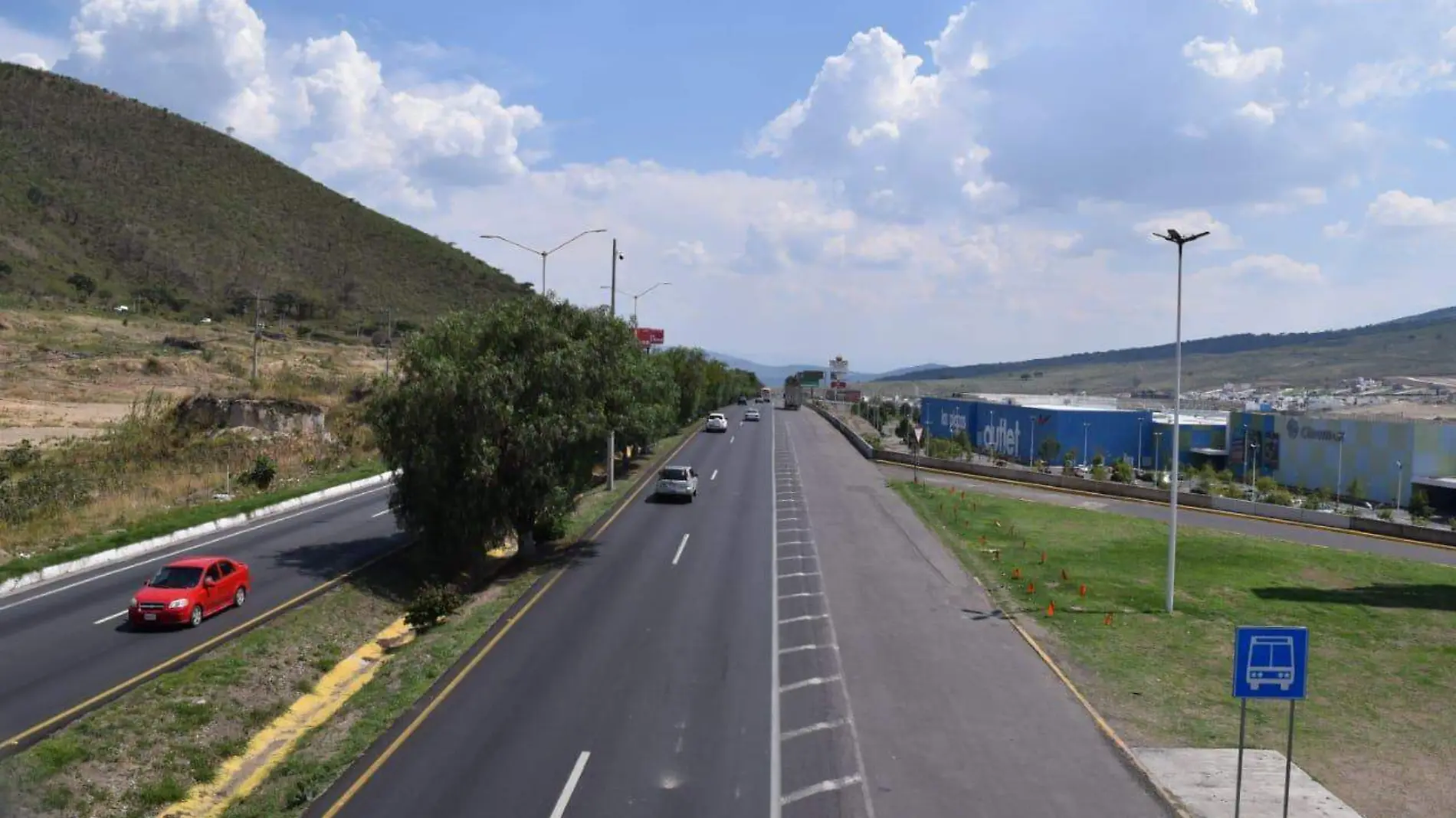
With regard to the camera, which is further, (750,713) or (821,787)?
(750,713)

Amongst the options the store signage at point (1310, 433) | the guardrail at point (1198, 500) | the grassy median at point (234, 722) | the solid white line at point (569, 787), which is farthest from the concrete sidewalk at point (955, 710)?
the store signage at point (1310, 433)

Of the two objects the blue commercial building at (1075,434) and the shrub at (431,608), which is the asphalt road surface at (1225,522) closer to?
the shrub at (431,608)

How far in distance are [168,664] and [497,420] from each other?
10.1 m

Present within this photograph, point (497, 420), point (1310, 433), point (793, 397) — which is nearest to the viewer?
point (497, 420)

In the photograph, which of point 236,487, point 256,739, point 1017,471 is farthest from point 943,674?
point 1017,471

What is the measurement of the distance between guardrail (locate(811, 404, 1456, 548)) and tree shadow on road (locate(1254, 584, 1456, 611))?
11.6 m

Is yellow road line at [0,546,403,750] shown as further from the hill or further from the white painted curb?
the hill

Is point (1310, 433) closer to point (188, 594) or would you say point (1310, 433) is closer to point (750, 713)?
point (750, 713)

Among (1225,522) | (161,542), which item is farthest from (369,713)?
(1225,522)

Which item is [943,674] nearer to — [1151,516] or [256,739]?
[256,739]

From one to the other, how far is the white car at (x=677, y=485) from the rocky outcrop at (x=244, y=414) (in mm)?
23787

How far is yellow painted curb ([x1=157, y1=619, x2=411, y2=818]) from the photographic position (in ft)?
44.4

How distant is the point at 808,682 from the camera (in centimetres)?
1767

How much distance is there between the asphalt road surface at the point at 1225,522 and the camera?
1394 inches
